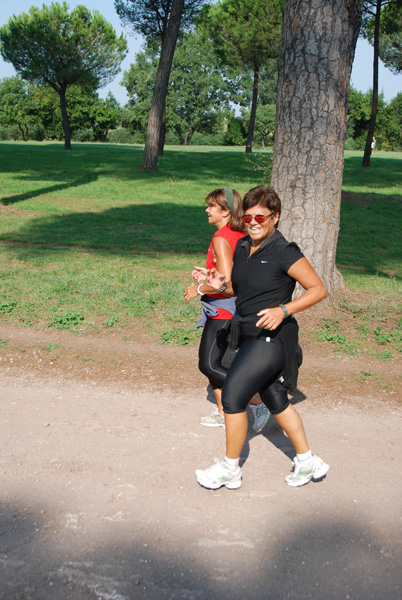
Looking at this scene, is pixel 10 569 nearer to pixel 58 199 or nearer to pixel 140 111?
pixel 58 199

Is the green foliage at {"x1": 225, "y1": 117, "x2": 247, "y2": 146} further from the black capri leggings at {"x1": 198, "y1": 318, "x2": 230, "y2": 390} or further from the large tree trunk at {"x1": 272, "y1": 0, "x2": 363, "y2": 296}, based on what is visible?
the black capri leggings at {"x1": 198, "y1": 318, "x2": 230, "y2": 390}

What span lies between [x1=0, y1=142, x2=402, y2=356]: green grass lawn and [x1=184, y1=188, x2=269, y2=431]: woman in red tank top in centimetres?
257

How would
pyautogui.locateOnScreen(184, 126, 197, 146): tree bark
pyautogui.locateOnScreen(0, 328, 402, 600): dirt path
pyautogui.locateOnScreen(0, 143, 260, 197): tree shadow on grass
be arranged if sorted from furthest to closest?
pyautogui.locateOnScreen(184, 126, 197, 146): tree bark, pyautogui.locateOnScreen(0, 143, 260, 197): tree shadow on grass, pyautogui.locateOnScreen(0, 328, 402, 600): dirt path

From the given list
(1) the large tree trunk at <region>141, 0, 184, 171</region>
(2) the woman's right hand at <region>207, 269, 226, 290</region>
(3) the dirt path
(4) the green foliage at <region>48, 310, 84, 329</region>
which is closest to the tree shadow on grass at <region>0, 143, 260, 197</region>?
(1) the large tree trunk at <region>141, 0, 184, 171</region>

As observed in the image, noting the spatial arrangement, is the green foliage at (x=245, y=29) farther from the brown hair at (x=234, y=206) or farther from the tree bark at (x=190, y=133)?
the tree bark at (x=190, y=133)

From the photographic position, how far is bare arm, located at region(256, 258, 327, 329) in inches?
116

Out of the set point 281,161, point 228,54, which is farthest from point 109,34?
point 281,161

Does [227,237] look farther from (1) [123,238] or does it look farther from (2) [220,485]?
(1) [123,238]

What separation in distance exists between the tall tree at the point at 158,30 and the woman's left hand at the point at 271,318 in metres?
20.1

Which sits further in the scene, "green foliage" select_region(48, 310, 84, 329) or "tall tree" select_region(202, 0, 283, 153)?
"tall tree" select_region(202, 0, 283, 153)

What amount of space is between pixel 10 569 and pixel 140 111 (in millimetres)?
73640

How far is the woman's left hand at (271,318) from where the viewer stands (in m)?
2.95

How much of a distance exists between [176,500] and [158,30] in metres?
29.6

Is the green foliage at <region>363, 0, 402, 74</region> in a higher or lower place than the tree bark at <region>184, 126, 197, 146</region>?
higher
